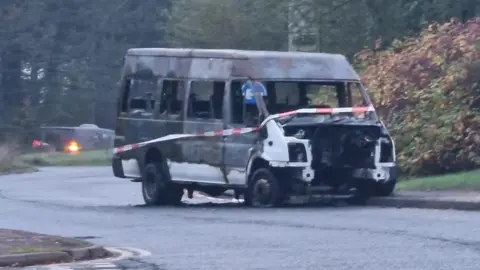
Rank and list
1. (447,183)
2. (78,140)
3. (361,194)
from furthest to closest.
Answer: (78,140) → (447,183) → (361,194)

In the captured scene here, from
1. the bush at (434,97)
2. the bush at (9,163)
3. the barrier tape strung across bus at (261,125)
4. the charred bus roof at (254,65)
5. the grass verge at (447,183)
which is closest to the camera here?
the barrier tape strung across bus at (261,125)

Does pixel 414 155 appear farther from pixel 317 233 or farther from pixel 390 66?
pixel 317 233

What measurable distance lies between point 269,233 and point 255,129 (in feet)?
16.0

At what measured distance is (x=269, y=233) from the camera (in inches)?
644

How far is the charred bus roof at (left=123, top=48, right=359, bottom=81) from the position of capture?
845 inches

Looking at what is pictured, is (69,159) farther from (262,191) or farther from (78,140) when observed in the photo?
(262,191)

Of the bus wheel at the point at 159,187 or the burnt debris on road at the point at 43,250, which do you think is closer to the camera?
the burnt debris on road at the point at 43,250

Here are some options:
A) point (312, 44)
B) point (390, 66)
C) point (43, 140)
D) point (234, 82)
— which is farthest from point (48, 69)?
point (234, 82)

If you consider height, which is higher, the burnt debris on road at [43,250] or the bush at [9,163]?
the burnt debris on road at [43,250]

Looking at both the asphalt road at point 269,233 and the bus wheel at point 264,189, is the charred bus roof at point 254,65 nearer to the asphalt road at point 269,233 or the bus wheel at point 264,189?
the bus wheel at point 264,189

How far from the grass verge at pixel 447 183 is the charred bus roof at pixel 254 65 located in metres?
2.16

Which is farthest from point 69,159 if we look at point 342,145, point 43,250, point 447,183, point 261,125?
point 43,250

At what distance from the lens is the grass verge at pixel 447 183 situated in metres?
21.7

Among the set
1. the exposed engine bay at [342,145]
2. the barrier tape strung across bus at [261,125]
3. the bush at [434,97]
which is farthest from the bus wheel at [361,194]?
the bush at [434,97]
